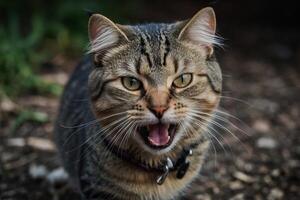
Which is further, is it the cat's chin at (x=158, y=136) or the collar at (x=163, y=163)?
the collar at (x=163, y=163)

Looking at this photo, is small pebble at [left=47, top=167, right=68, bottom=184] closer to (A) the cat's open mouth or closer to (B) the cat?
(B) the cat

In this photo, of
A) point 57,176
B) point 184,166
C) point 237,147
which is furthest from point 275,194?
point 57,176

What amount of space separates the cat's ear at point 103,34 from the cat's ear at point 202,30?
280mm

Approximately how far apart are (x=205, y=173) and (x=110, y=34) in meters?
1.33

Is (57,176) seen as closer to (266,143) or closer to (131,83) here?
(131,83)

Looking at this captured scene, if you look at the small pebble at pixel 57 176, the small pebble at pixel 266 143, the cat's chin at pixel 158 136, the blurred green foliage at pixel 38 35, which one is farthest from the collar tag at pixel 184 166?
the blurred green foliage at pixel 38 35

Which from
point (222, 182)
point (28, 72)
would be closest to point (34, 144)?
point (28, 72)

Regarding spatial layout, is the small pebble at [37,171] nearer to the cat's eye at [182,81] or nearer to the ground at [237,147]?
the ground at [237,147]

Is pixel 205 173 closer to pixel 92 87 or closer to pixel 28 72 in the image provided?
pixel 92 87

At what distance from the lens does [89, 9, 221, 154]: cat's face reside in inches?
102

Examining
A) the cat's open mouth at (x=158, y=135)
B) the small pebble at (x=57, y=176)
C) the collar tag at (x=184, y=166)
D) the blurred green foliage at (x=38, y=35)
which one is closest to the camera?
the cat's open mouth at (x=158, y=135)

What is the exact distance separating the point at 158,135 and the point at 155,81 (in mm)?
237

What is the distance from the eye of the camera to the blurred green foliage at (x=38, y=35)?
4695 mm

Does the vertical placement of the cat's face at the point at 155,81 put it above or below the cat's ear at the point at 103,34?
below
